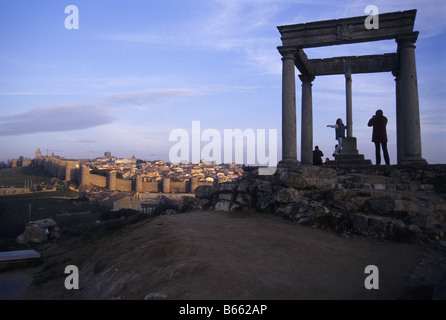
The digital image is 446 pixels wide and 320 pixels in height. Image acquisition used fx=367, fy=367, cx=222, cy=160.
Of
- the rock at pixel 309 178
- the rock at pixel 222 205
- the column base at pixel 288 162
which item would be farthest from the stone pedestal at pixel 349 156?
the rock at pixel 222 205

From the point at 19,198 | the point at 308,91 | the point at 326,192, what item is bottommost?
the point at 19,198

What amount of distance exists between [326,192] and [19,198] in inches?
2179

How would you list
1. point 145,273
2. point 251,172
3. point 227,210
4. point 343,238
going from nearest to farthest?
point 145,273 < point 343,238 < point 227,210 < point 251,172

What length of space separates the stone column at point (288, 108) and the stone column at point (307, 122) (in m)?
2.65

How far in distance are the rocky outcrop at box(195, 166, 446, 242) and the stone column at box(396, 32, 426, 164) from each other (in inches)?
38.4

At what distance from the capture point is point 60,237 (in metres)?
19.3

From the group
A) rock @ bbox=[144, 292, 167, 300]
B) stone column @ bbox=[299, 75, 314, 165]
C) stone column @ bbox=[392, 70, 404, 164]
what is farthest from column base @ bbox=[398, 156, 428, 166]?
rock @ bbox=[144, 292, 167, 300]

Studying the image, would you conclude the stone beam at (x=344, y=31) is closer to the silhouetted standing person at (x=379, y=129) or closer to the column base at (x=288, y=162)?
the silhouetted standing person at (x=379, y=129)

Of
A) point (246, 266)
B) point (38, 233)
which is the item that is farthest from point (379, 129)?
point (38, 233)

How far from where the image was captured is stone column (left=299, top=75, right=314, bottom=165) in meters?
15.2

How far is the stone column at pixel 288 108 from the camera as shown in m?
12.7
